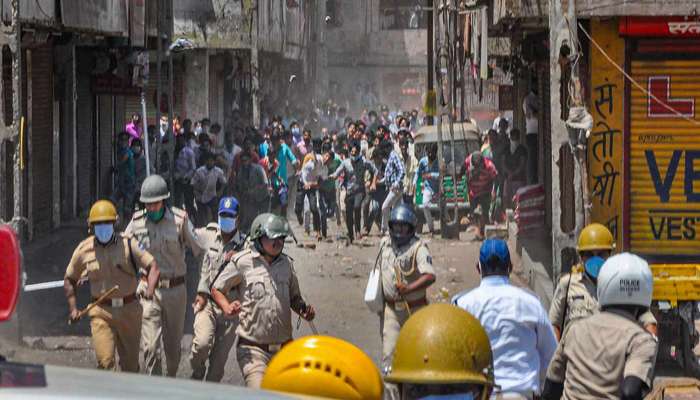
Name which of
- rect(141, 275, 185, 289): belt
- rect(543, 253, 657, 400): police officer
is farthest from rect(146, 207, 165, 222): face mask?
rect(543, 253, 657, 400): police officer

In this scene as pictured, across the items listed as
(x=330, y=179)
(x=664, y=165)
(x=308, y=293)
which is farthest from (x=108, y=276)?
(x=330, y=179)

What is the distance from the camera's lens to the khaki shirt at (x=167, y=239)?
11219mm

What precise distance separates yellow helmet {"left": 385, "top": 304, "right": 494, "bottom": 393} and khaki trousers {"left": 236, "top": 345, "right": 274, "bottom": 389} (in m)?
5.11

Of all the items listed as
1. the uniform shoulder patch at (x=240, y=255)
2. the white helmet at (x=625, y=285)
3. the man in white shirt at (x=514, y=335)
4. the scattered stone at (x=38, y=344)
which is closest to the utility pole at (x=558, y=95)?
the uniform shoulder patch at (x=240, y=255)

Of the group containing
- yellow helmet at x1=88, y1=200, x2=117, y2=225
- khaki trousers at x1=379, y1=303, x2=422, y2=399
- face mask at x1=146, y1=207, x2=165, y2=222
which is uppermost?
yellow helmet at x1=88, y1=200, x2=117, y2=225

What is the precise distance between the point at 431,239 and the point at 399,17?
38.8 metres

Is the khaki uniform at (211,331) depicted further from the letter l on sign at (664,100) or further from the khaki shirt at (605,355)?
the letter l on sign at (664,100)

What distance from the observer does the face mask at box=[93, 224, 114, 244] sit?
10.6 metres

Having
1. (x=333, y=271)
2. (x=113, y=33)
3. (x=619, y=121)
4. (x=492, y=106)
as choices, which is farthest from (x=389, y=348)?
(x=492, y=106)

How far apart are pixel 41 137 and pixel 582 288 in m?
15.7

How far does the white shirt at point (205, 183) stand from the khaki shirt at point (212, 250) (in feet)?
38.7

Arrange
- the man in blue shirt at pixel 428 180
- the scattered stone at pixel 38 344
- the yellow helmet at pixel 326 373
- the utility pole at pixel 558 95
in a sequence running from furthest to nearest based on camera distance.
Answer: the man in blue shirt at pixel 428 180, the scattered stone at pixel 38 344, the utility pole at pixel 558 95, the yellow helmet at pixel 326 373

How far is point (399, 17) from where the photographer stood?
6138cm

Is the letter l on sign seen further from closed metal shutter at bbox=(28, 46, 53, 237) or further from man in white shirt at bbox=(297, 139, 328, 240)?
closed metal shutter at bbox=(28, 46, 53, 237)
